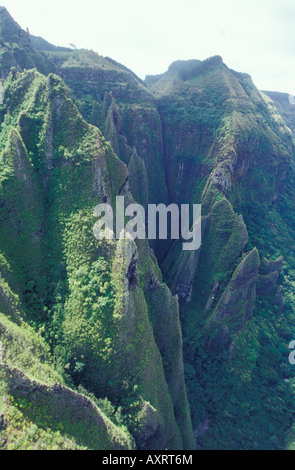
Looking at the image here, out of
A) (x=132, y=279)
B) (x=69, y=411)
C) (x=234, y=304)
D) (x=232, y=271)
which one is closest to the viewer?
(x=69, y=411)

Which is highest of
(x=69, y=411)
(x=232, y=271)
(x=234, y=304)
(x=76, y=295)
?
(x=76, y=295)

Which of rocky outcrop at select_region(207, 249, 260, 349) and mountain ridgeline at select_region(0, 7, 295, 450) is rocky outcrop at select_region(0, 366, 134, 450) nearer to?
mountain ridgeline at select_region(0, 7, 295, 450)

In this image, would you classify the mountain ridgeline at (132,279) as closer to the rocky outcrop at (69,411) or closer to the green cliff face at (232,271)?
the rocky outcrop at (69,411)

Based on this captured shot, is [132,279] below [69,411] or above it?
above

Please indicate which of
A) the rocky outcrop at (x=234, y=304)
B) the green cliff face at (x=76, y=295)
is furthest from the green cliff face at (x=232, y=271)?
the green cliff face at (x=76, y=295)

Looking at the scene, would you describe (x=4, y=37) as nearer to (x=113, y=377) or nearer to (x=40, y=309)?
(x=40, y=309)

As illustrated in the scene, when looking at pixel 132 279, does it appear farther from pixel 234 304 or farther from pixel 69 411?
pixel 234 304

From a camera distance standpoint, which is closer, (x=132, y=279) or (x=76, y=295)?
(x=76, y=295)

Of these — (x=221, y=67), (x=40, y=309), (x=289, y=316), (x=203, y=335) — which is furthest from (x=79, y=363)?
(x=221, y=67)

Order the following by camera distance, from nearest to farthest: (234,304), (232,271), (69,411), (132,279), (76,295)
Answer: (69,411) → (76,295) → (132,279) → (234,304) → (232,271)

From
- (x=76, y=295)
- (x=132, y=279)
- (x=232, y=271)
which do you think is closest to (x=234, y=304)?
(x=232, y=271)
